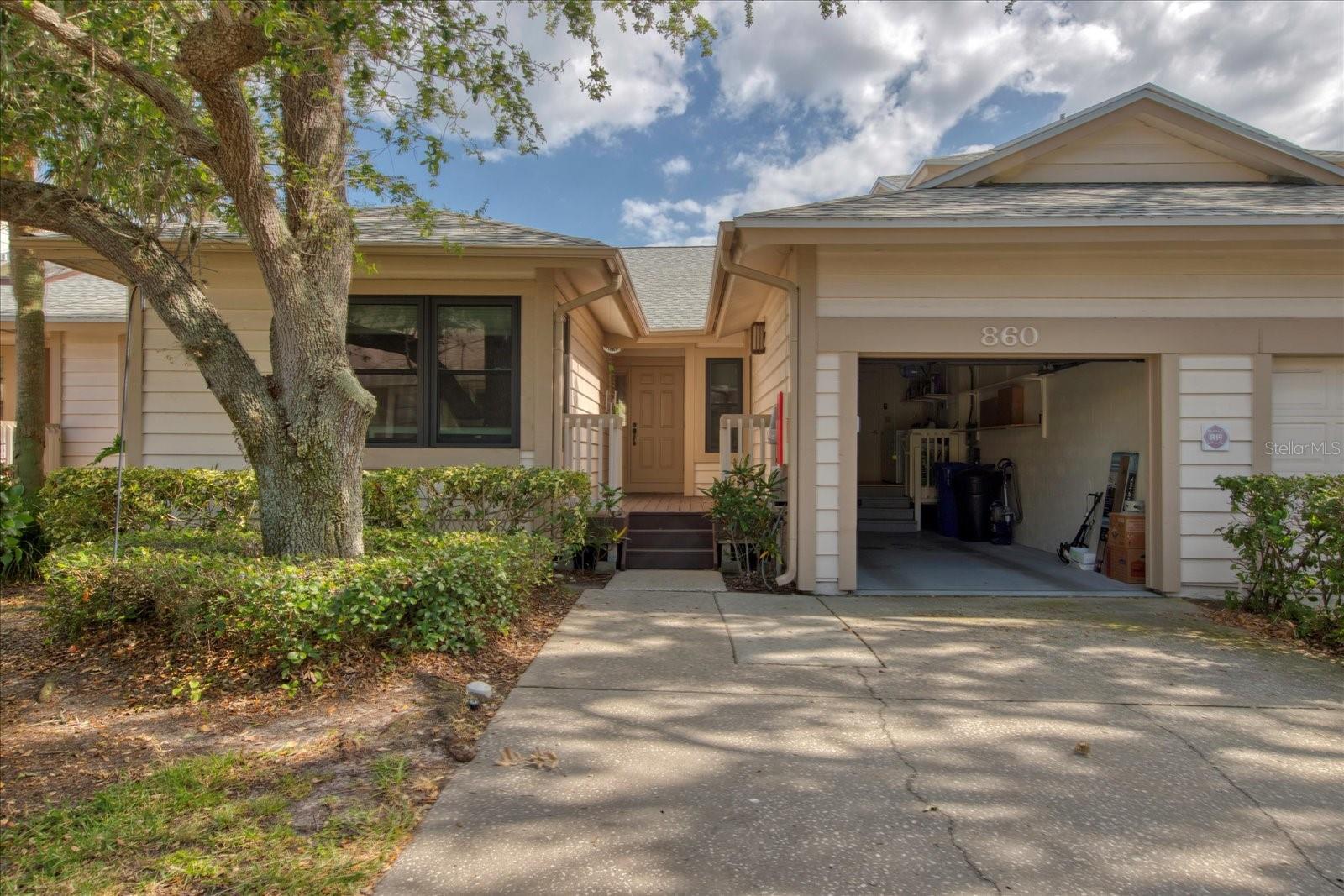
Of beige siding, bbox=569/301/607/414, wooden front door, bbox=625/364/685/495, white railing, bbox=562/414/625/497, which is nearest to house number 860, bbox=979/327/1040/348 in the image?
white railing, bbox=562/414/625/497

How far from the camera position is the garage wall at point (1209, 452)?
246 inches

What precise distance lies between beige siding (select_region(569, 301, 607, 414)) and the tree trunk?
202 inches

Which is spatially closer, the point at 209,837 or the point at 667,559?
the point at 209,837

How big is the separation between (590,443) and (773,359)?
2227 mm

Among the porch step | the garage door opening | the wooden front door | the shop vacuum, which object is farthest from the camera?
the wooden front door

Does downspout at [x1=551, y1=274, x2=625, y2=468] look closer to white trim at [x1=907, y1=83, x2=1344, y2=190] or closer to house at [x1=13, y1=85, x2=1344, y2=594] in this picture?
house at [x1=13, y1=85, x2=1344, y2=594]

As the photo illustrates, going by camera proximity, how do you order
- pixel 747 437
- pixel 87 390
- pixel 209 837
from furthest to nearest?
pixel 87 390 → pixel 747 437 → pixel 209 837

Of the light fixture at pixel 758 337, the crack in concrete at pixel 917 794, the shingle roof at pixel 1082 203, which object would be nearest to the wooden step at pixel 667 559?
the light fixture at pixel 758 337

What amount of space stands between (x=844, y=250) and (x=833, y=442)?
1.63 metres

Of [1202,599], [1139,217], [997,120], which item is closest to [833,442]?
[1139,217]

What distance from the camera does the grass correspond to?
7.12ft

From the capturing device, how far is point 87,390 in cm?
1098

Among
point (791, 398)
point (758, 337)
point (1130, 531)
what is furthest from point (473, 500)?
point (1130, 531)

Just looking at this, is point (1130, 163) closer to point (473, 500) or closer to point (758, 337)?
point (758, 337)
